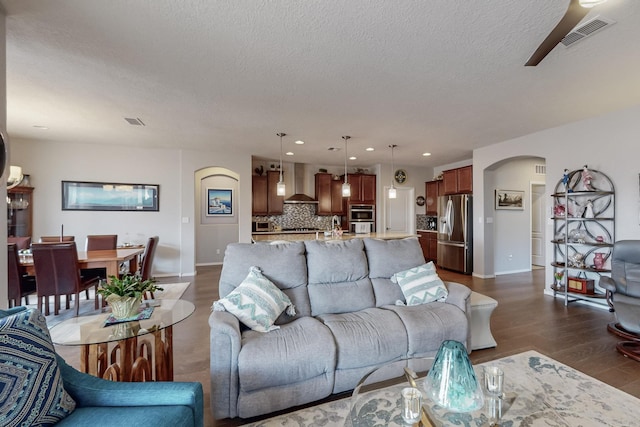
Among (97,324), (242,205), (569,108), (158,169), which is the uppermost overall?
(569,108)

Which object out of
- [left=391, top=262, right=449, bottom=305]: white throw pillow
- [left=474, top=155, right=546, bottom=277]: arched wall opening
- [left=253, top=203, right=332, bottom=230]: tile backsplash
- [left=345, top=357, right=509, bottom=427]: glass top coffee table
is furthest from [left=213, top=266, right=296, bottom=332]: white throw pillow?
[left=253, top=203, right=332, bottom=230]: tile backsplash

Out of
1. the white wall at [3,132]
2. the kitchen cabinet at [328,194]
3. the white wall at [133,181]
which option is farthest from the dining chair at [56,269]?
the kitchen cabinet at [328,194]

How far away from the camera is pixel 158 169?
18.3ft

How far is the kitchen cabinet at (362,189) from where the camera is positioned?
23.9 ft

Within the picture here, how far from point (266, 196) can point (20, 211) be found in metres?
4.38

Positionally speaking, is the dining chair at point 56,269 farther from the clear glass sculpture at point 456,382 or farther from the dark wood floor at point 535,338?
the clear glass sculpture at point 456,382

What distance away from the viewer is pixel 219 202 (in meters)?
7.35

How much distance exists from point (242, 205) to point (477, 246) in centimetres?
492

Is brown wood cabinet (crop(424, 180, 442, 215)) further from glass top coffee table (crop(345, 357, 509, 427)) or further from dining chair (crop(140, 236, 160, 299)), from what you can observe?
dining chair (crop(140, 236, 160, 299))

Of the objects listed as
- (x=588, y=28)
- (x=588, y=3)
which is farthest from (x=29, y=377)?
(x=588, y=28)

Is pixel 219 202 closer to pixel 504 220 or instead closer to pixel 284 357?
pixel 284 357

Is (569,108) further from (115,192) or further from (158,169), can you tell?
(115,192)

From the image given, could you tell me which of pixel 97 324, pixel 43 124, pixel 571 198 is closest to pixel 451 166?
pixel 571 198

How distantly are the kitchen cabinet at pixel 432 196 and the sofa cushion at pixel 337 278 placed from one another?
526cm
